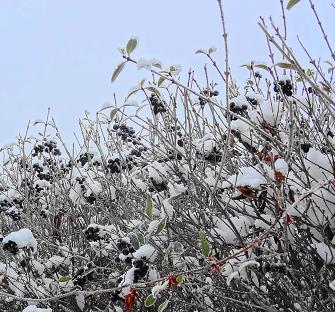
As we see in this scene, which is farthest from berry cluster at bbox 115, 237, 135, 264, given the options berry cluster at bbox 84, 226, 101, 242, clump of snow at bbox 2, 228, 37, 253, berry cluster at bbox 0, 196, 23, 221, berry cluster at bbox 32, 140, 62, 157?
berry cluster at bbox 32, 140, 62, 157

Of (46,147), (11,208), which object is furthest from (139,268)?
(46,147)

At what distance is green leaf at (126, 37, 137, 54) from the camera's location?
2.21 meters

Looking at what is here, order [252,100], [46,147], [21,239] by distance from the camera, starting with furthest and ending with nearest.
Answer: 1. [46,147]
2. [21,239]
3. [252,100]

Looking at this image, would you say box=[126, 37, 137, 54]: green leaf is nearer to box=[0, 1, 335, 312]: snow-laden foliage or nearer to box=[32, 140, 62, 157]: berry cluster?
box=[0, 1, 335, 312]: snow-laden foliage

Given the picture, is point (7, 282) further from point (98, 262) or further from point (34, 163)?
point (34, 163)

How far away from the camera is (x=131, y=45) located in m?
2.22

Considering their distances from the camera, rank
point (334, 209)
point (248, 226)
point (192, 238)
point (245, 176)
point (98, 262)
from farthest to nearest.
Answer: point (98, 262) → point (192, 238) → point (248, 226) → point (334, 209) → point (245, 176)

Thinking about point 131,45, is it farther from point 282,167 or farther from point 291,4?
point 282,167

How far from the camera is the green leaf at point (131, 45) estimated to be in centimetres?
221

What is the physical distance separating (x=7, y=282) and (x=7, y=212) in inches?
42.4

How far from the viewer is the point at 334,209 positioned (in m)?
2.49

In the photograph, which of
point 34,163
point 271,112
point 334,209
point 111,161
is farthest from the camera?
point 34,163

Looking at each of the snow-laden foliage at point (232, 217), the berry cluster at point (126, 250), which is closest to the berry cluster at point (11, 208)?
the snow-laden foliage at point (232, 217)

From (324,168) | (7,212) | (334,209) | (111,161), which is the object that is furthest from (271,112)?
(7,212)
